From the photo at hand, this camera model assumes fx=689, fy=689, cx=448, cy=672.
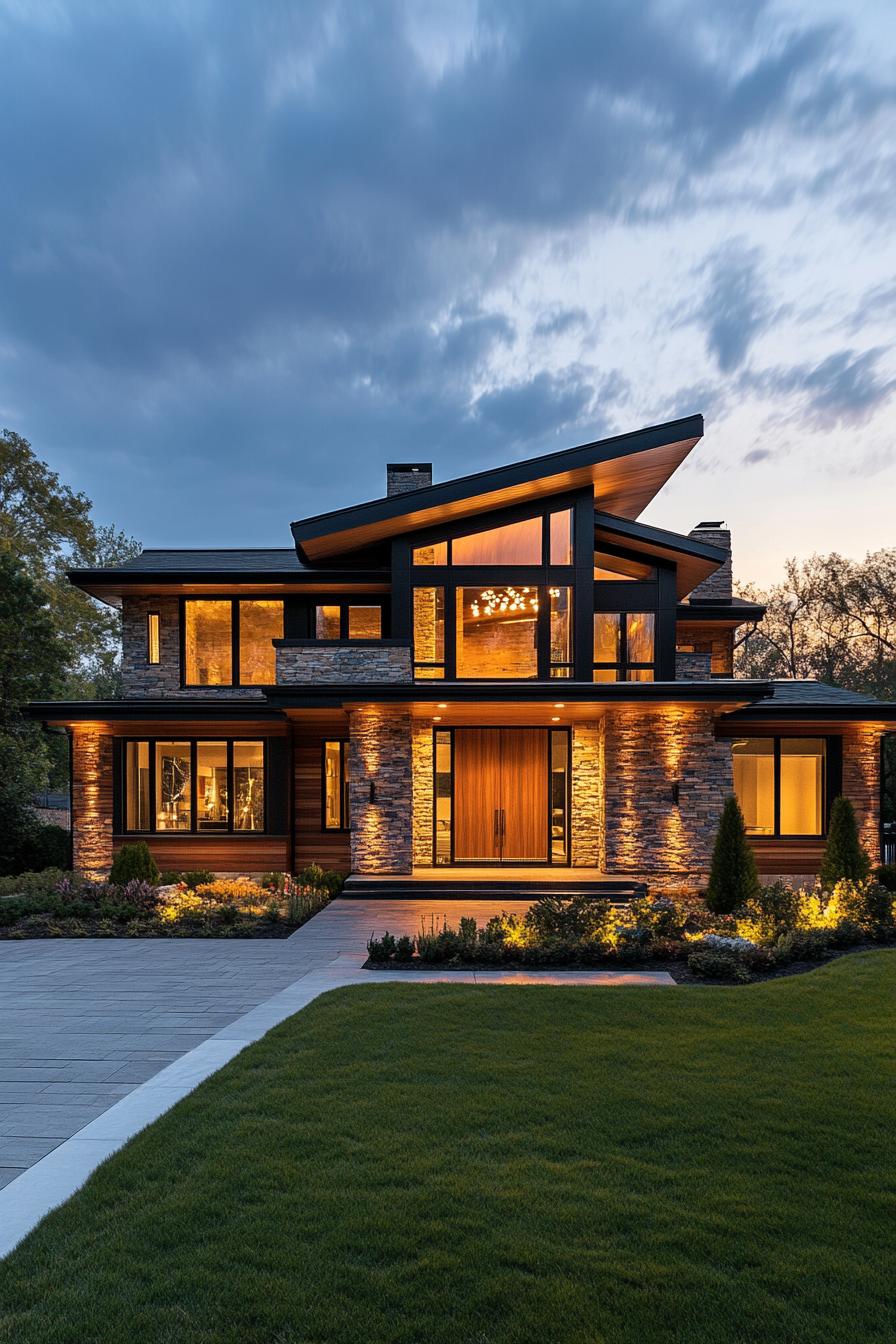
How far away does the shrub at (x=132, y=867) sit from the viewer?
1233 cm

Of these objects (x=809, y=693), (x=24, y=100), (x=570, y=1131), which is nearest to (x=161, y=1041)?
(x=570, y=1131)

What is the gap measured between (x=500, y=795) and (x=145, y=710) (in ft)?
24.7

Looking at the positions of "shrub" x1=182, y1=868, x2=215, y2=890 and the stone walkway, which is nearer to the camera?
the stone walkway

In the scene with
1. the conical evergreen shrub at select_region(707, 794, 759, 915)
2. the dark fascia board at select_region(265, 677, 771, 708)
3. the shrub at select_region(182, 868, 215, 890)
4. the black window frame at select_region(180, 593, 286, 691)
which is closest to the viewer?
the conical evergreen shrub at select_region(707, 794, 759, 915)

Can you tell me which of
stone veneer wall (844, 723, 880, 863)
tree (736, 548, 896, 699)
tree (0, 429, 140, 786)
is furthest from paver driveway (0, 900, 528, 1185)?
tree (736, 548, 896, 699)

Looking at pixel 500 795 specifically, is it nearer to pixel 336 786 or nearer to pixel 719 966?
pixel 336 786

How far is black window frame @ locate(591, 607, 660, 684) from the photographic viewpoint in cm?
1463

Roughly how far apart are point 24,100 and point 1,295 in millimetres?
61797

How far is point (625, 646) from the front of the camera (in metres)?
14.9

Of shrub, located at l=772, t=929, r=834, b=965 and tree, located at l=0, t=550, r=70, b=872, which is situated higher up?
tree, located at l=0, t=550, r=70, b=872

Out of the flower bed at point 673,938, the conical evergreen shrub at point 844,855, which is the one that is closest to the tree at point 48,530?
the flower bed at point 673,938

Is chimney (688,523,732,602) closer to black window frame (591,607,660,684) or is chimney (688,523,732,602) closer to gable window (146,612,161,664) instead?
black window frame (591,607,660,684)

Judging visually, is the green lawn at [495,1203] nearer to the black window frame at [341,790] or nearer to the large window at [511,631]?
the large window at [511,631]

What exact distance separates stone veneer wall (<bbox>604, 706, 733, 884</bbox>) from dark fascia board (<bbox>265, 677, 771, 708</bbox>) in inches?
29.0
